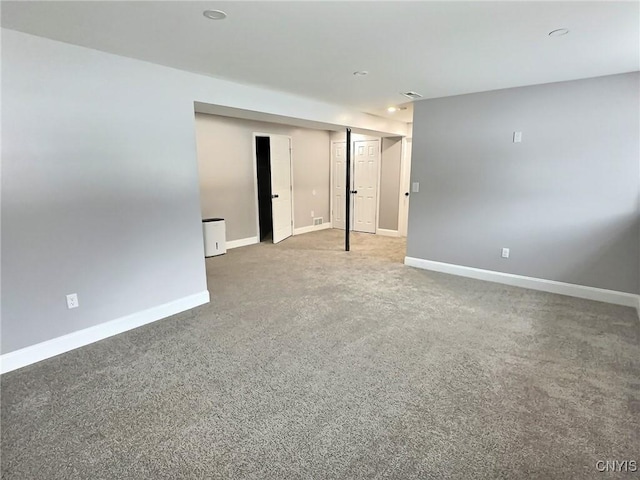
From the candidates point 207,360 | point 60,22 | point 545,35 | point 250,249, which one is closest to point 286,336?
point 207,360

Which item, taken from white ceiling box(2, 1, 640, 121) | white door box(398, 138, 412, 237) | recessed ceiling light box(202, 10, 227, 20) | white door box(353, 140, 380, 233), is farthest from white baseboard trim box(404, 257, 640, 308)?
recessed ceiling light box(202, 10, 227, 20)

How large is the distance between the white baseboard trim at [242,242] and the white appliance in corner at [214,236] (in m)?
0.40

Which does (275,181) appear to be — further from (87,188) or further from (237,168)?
(87,188)

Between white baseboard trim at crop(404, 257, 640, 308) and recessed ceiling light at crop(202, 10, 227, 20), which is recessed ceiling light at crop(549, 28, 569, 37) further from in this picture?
white baseboard trim at crop(404, 257, 640, 308)

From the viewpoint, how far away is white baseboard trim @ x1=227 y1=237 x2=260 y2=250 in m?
6.34

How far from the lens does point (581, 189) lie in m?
3.80

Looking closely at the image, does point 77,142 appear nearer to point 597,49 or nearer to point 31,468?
point 31,468

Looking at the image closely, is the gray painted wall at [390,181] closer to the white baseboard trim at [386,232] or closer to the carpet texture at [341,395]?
the white baseboard trim at [386,232]

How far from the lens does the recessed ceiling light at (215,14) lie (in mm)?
2051

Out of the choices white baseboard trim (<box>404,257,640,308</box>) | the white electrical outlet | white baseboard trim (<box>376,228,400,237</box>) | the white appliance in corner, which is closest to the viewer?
the white electrical outlet

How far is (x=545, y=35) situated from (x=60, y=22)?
3.29 meters

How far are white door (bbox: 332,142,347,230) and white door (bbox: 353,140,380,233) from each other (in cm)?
30

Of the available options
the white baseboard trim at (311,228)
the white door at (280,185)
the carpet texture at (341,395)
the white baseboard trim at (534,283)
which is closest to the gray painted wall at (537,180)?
the white baseboard trim at (534,283)

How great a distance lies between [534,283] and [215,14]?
435cm
